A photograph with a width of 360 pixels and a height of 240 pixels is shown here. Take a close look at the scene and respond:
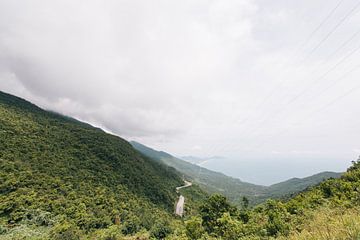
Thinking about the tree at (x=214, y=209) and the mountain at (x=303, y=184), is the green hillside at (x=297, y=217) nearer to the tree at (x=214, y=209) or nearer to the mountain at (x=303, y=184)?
the tree at (x=214, y=209)

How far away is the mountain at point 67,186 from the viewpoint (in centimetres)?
3631

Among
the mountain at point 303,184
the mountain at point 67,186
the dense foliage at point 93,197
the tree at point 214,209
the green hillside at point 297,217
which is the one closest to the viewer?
the green hillside at point 297,217

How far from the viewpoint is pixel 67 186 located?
47594 millimetres

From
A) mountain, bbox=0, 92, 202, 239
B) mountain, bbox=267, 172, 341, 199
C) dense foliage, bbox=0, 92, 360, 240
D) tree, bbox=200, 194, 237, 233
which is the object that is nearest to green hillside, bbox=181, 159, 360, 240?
tree, bbox=200, 194, 237, 233

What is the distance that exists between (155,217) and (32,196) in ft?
88.7

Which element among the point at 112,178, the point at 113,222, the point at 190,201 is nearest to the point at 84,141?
the point at 112,178

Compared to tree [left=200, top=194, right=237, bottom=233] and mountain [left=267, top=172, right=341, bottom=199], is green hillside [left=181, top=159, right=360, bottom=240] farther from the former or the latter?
mountain [left=267, top=172, right=341, bottom=199]

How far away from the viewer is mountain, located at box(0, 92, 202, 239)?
1430 inches

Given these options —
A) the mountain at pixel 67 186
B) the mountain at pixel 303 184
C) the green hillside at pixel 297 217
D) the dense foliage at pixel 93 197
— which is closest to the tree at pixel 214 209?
the green hillside at pixel 297 217

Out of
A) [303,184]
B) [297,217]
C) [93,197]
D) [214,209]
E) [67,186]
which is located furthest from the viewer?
[303,184]

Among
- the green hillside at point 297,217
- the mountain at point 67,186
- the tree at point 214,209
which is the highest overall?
the green hillside at point 297,217

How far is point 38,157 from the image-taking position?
170ft

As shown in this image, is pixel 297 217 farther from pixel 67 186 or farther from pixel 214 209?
pixel 67 186

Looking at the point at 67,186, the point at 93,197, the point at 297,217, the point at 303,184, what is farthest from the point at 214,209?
the point at 303,184
